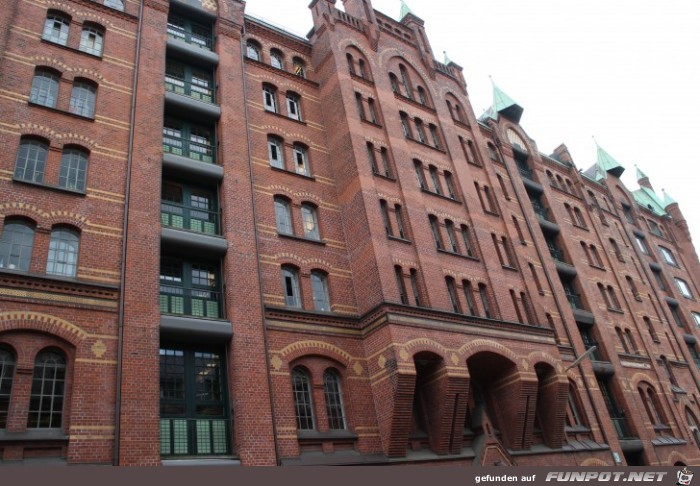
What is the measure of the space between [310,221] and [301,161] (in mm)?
3130

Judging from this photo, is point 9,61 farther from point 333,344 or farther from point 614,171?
point 614,171

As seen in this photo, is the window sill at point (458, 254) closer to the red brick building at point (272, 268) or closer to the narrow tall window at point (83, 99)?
the red brick building at point (272, 268)

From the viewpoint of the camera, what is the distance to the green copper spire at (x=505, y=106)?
3769 cm

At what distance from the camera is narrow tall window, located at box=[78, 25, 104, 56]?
2084 cm

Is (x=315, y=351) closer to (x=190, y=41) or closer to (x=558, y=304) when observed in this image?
(x=190, y=41)

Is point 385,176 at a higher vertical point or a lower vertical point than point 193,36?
lower

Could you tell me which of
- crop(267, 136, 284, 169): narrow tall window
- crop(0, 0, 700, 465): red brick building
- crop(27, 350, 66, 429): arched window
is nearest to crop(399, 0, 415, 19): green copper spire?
crop(0, 0, 700, 465): red brick building

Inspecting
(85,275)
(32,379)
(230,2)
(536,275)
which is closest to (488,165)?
(536,275)

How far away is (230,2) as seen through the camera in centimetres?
2544

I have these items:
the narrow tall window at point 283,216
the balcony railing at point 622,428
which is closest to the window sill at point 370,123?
the narrow tall window at point 283,216

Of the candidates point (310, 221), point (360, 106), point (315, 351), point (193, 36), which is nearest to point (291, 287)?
point (315, 351)

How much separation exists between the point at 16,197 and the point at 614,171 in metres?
43.4

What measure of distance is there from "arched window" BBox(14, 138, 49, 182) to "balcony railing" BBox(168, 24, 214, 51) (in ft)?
26.3

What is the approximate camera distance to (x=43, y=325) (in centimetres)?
1464
